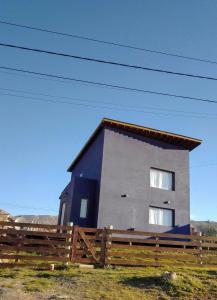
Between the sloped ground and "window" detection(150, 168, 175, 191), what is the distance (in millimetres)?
15331

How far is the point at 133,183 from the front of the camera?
88.8 feet

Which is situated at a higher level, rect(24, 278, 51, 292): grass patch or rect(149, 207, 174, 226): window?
rect(149, 207, 174, 226): window

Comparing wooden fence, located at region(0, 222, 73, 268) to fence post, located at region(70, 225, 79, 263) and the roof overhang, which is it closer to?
fence post, located at region(70, 225, 79, 263)

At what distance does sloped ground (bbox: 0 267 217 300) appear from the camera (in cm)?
1000

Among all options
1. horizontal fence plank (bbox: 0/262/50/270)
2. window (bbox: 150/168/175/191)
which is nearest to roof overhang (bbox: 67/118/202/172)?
window (bbox: 150/168/175/191)

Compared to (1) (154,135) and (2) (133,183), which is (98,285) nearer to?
(2) (133,183)

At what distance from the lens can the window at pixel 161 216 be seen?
2706 centimetres

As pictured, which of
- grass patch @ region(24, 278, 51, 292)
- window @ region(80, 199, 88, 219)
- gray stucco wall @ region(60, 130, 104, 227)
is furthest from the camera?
gray stucco wall @ region(60, 130, 104, 227)

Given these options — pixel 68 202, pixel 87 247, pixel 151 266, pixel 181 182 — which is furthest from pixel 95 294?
pixel 181 182

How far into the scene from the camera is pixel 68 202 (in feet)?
91.7

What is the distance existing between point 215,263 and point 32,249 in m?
8.58

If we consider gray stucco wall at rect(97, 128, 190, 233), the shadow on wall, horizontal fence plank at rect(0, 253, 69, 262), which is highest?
gray stucco wall at rect(97, 128, 190, 233)

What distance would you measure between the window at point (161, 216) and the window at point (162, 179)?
6.09ft

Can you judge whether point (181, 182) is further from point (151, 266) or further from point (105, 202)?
point (151, 266)
